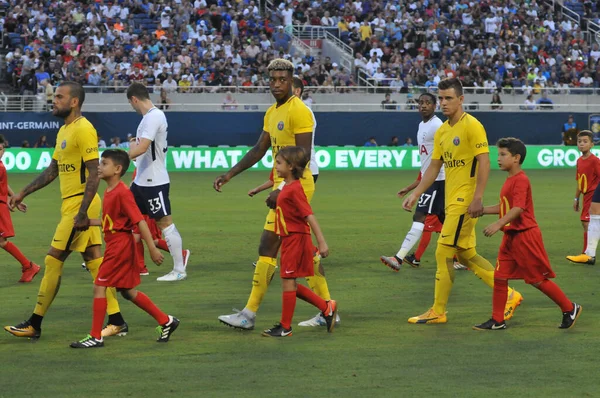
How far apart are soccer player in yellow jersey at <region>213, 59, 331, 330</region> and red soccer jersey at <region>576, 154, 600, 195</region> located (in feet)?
18.4

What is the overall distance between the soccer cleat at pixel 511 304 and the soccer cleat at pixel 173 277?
4052mm

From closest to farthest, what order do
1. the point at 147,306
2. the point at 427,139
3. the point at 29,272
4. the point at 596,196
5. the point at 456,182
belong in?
the point at 147,306
the point at 456,182
the point at 29,272
the point at 427,139
the point at 596,196

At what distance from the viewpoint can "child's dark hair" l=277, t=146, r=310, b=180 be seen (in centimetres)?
838

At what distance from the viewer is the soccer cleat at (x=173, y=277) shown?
1164 cm

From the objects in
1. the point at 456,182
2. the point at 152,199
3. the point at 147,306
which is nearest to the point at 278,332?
the point at 147,306

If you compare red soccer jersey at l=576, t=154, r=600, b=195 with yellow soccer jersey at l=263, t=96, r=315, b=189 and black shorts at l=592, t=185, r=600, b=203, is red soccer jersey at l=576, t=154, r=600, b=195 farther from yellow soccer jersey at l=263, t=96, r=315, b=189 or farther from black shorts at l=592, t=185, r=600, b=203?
yellow soccer jersey at l=263, t=96, r=315, b=189

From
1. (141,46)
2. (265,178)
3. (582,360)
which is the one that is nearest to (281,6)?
(141,46)

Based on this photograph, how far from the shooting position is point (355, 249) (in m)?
14.4

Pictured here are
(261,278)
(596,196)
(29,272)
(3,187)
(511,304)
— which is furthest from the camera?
(596,196)

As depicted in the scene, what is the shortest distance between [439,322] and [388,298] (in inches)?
57.6

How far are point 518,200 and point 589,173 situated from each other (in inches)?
210

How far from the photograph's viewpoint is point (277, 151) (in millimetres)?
9219

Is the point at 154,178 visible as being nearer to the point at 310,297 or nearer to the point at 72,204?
the point at 72,204

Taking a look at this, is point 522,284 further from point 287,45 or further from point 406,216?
point 287,45
